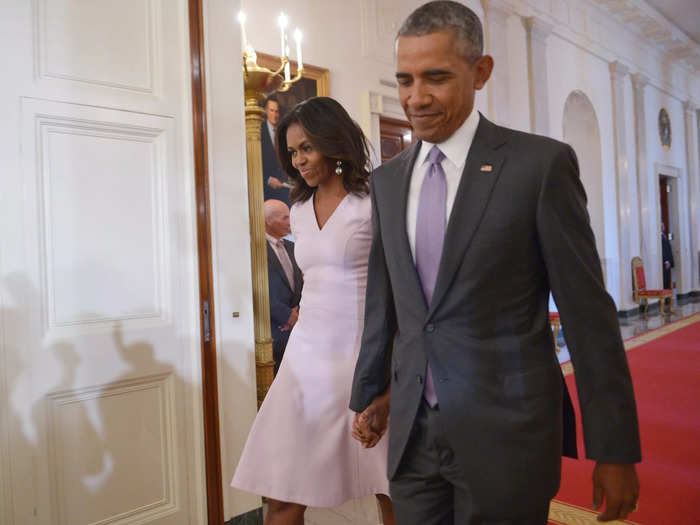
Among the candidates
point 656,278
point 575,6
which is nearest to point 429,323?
point 575,6

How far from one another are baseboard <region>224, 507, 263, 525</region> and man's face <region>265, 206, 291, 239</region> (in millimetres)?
1943

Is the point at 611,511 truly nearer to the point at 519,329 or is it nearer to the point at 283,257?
the point at 519,329

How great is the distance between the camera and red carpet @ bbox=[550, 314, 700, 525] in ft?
9.37

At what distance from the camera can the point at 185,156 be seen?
2.60 meters

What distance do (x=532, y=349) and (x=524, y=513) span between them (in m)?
0.34

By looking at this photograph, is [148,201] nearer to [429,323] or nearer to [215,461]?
[215,461]

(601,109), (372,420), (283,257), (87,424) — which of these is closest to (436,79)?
(372,420)

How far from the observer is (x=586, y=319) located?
111 centimetres

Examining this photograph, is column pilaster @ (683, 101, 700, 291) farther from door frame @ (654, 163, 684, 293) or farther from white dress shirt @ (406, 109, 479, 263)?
white dress shirt @ (406, 109, 479, 263)

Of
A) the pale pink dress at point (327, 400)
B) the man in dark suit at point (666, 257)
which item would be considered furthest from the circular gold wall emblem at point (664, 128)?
the pale pink dress at point (327, 400)

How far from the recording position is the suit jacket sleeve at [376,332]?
1.43 meters

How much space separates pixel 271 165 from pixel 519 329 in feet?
11.0

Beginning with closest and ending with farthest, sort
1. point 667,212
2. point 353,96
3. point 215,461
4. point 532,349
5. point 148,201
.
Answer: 1. point 532,349
2. point 148,201
3. point 215,461
4. point 353,96
5. point 667,212

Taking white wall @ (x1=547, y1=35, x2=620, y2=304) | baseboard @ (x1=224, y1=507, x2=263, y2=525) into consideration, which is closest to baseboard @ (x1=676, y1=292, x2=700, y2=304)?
white wall @ (x1=547, y1=35, x2=620, y2=304)
